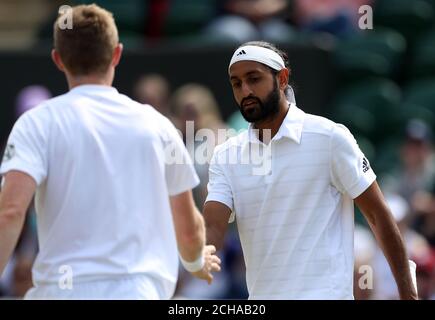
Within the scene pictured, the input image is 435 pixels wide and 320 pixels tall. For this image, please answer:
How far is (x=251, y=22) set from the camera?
1118cm

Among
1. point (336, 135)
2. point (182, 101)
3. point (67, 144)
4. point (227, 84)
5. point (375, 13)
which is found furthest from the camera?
point (375, 13)

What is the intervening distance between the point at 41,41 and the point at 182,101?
2711 mm

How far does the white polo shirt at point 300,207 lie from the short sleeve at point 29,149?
0.67m

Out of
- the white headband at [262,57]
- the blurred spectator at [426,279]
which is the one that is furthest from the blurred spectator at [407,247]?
the white headband at [262,57]

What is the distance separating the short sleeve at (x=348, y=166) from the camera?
4387 mm

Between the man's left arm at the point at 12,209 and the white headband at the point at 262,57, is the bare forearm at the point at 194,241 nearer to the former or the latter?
the man's left arm at the point at 12,209

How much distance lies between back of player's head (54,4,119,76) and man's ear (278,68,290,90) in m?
0.84

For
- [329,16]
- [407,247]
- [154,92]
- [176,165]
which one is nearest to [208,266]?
[176,165]

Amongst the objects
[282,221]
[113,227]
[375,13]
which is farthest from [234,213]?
[375,13]

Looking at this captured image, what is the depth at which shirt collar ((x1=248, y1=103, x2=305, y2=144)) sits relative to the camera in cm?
444

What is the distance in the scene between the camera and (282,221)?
14.5ft

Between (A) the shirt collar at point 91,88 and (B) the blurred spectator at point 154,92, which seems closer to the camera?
(A) the shirt collar at point 91,88

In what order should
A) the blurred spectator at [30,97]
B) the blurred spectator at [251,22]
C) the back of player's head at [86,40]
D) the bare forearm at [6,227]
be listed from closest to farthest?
1. the bare forearm at [6,227]
2. the back of player's head at [86,40]
3. the blurred spectator at [30,97]
4. the blurred spectator at [251,22]
